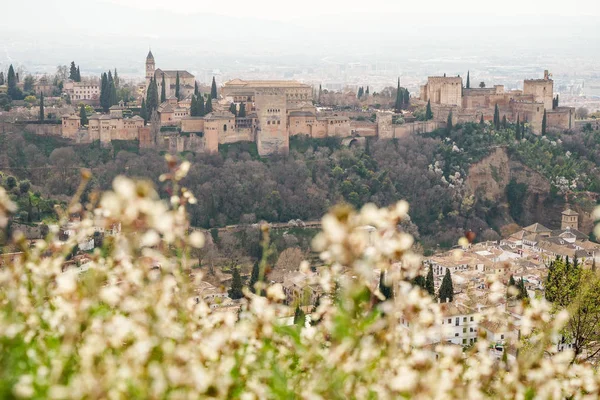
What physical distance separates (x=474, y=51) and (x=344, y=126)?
13966 cm

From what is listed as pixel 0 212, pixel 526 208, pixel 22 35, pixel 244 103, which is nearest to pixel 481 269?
pixel 526 208

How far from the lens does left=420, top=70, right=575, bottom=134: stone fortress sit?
4419 cm

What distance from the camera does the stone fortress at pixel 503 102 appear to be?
44188mm

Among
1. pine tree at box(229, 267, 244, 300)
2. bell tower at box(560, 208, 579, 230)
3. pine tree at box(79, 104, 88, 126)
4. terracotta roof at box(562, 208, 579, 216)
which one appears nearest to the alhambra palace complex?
pine tree at box(79, 104, 88, 126)

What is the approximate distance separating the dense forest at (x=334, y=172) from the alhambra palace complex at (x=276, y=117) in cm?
58

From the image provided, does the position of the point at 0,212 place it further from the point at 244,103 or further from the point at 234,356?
the point at 244,103

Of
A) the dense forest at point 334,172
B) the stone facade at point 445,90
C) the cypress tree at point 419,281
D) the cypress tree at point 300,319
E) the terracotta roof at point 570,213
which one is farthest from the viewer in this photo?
the stone facade at point 445,90

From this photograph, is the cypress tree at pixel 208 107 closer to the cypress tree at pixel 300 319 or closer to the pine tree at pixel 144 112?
the pine tree at pixel 144 112

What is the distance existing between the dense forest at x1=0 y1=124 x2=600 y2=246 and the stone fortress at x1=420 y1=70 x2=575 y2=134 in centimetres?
175

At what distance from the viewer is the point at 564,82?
119625 mm

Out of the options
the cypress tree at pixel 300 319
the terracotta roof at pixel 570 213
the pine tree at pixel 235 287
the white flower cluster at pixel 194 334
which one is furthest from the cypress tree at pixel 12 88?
the white flower cluster at pixel 194 334

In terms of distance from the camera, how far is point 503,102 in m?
45.7

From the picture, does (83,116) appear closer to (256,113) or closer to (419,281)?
(256,113)

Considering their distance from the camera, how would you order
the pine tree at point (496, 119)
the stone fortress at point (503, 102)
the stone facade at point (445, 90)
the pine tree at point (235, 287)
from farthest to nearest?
1. the stone facade at point (445, 90)
2. the stone fortress at point (503, 102)
3. the pine tree at point (496, 119)
4. the pine tree at point (235, 287)
